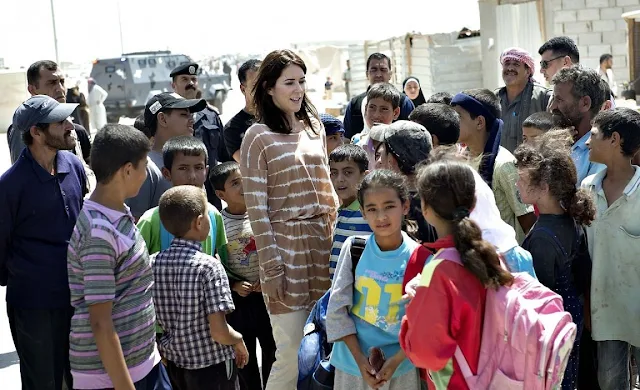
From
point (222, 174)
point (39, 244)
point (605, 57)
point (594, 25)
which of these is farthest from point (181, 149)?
point (594, 25)

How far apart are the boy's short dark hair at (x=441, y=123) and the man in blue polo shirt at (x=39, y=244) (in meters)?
1.86

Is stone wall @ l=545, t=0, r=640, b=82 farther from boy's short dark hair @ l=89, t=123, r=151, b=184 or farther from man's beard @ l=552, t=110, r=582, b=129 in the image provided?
boy's short dark hair @ l=89, t=123, r=151, b=184

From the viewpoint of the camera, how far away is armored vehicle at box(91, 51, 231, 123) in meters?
27.8

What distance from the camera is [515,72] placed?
6.75m

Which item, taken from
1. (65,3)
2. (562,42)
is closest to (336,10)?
(65,3)

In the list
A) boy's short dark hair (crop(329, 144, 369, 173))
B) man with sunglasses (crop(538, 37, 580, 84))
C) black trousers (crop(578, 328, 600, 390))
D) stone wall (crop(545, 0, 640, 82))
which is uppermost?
stone wall (crop(545, 0, 640, 82))

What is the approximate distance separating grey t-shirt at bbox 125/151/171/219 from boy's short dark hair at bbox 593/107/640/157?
96.8 inches

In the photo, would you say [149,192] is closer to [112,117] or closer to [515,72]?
[515,72]

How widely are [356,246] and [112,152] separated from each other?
43.1 inches

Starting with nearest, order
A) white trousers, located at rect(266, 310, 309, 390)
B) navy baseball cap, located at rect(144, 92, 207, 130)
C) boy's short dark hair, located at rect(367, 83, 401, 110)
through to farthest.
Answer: white trousers, located at rect(266, 310, 309, 390) → navy baseball cap, located at rect(144, 92, 207, 130) → boy's short dark hair, located at rect(367, 83, 401, 110)

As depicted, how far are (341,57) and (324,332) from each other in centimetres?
4215

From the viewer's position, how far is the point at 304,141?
4336 mm

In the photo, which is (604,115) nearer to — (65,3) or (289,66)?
(289,66)

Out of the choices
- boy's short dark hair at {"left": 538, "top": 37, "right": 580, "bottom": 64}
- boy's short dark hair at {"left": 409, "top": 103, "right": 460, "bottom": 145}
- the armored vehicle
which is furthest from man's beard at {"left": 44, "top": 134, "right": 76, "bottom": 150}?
the armored vehicle
